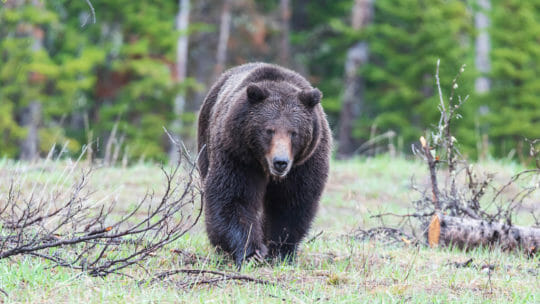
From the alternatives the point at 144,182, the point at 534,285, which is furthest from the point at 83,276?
the point at 144,182

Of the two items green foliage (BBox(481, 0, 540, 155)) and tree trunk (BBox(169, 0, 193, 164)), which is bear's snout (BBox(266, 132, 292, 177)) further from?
green foliage (BBox(481, 0, 540, 155))

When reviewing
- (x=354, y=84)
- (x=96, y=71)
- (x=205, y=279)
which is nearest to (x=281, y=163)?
(x=205, y=279)

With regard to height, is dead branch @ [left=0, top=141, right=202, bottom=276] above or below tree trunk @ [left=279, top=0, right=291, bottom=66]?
below

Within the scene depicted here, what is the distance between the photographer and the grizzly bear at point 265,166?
5.84m

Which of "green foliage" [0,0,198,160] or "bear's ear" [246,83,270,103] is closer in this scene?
"bear's ear" [246,83,270,103]

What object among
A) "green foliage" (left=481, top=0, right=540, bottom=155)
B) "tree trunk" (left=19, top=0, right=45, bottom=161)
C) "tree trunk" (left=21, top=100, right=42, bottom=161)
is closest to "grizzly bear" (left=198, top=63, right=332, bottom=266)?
"tree trunk" (left=21, top=100, right=42, bottom=161)

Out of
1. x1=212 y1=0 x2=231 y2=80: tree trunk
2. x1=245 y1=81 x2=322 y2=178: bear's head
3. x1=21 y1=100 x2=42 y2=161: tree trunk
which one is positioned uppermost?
x1=212 y1=0 x2=231 y2=80: tree trunk

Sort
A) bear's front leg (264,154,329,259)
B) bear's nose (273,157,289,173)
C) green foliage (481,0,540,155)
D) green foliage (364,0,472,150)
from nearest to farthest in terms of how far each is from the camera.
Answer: bear's nose (273,157,289,173) → bear's front leg (264,154,329,259) → green foliage (481,0,540,155) → green foliage (364,0,472,150)

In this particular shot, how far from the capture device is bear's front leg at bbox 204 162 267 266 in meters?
6.00

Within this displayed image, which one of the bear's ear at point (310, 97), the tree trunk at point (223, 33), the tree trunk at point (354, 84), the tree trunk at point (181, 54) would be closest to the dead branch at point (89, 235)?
the bear's ear at point (310, 97)

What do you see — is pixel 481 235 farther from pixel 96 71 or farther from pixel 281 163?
pixel 96 71

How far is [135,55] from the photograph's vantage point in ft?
78.6

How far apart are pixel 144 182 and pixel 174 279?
18.4 ft

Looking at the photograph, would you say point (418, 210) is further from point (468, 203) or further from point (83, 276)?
point (83, 276)
